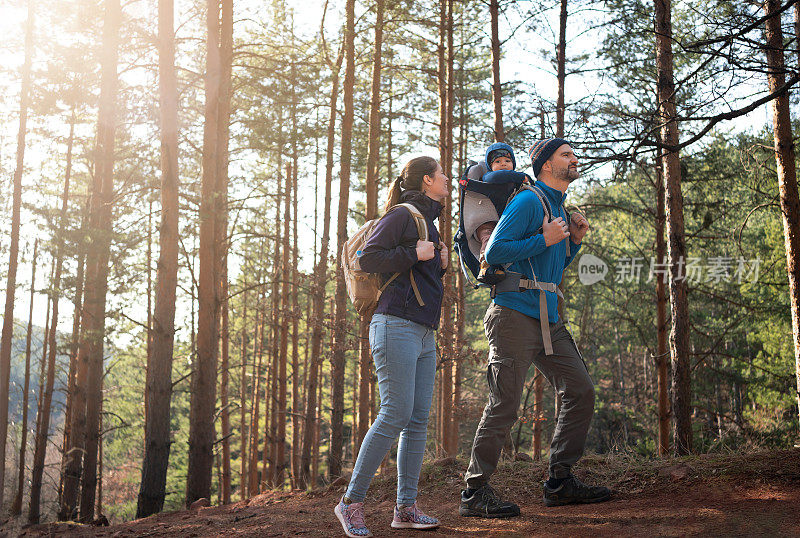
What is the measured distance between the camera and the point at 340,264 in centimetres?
1213

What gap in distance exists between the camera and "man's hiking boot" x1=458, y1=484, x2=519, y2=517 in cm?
407

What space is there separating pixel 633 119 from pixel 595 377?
1200 inches

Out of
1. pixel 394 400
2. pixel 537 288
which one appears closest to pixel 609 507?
pixel 537 288

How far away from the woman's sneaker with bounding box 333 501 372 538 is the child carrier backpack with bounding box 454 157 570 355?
1.51m

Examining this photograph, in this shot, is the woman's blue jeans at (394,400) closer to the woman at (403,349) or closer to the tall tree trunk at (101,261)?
the woman at (403,349)

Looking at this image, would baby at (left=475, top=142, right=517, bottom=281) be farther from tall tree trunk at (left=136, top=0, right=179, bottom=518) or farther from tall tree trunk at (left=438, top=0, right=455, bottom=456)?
tall tree trunk at (left=438, top=0, right=455, bottom=456)

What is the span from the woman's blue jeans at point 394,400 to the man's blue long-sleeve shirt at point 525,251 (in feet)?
2.10

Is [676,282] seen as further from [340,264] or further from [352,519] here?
[352,519]

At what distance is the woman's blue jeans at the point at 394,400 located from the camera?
368 centimetres

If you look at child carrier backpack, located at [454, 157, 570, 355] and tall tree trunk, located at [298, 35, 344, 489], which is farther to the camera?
tall tree trunk, located at [298, 35, 344, 489]

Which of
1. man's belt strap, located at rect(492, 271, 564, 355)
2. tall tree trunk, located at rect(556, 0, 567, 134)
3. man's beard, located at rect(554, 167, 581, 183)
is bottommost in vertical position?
man's belt strap, located at rect(492, 271, 564, 355)

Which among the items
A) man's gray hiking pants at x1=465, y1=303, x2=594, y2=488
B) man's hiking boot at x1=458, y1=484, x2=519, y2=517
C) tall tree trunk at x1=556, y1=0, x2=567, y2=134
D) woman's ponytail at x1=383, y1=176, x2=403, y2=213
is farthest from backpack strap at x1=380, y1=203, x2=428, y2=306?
tall tree trunk at x1=556, y1=0, x2=567, y2=134

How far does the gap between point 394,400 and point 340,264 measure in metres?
8.55

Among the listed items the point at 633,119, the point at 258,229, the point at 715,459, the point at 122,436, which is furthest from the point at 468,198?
the point at 122,436
